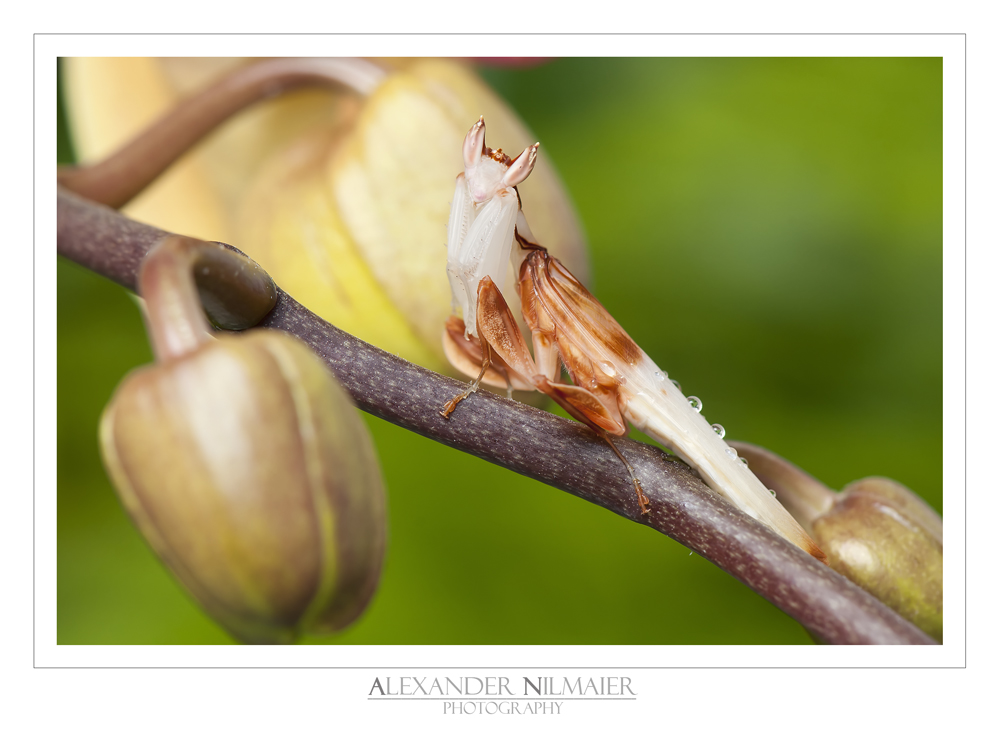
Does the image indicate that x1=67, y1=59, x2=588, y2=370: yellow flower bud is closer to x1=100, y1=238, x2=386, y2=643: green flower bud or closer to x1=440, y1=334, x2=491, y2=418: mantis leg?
x1=440, y1=334, x2=491, y2=418: mantis leg

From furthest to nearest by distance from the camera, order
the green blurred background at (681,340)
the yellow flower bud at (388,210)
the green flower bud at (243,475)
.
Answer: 1. the green blurred background at (681,340)
2. the yellow flower bud at (388,210)
3. the green flower bud at (243,475)

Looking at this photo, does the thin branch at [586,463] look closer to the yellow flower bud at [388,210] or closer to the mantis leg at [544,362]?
the mantis leg at [544,362]

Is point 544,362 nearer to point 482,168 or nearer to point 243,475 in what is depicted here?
point 482,168

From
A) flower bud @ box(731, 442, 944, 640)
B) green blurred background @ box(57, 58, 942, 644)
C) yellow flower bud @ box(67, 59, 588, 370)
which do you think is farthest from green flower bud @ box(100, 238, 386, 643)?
green blurred background @ box(57, 58, 942, 644)

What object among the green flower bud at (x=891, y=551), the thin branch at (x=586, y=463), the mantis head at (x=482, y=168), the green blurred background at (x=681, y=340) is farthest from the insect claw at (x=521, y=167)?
the green blurred background at (x=681, y=340)

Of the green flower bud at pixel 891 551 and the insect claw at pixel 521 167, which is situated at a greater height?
the insect claw at pixel 521 167

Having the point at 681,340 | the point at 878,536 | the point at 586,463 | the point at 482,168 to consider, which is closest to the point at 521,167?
the point at 482,168
